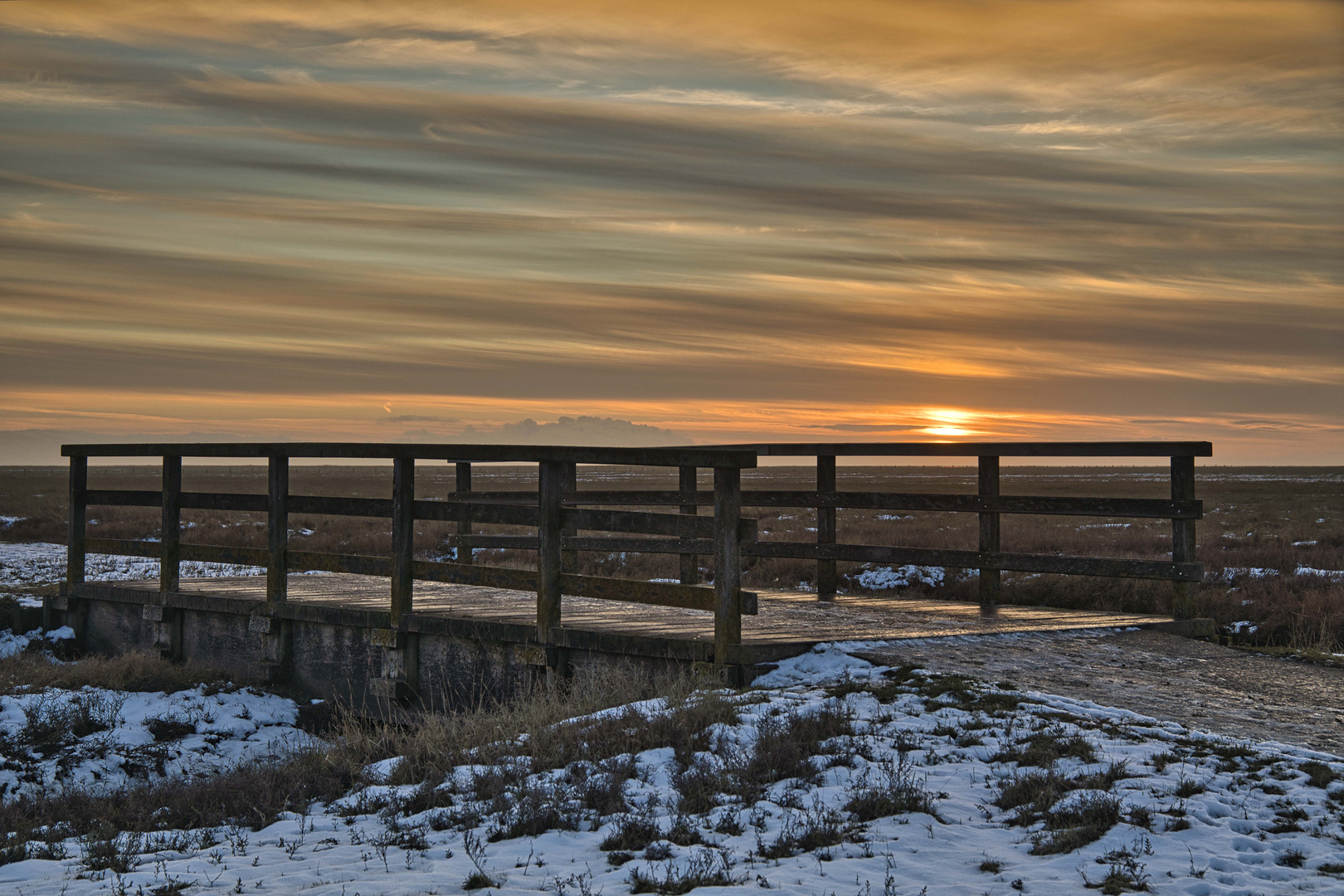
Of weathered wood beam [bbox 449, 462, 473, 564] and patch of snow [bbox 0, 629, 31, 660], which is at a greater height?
weathered wood beam [bbox 449, 462, 473, 564]

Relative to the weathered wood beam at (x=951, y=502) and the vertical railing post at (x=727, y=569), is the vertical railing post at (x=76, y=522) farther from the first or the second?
the vertical railing post at (x=727, y=569)

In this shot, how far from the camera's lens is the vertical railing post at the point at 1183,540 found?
10906 millimetres

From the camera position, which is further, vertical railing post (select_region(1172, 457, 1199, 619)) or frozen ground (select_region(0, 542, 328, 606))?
frozen ground (select_region(0, 542, 328, 606))

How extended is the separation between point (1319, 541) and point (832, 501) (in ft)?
57.2

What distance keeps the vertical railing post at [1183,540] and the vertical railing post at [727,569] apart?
496 centimetres

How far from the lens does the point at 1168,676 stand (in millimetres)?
8805

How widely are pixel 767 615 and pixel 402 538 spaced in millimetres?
3676


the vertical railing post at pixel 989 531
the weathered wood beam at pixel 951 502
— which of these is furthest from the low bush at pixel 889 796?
the vertical railing post at pixel 989 531

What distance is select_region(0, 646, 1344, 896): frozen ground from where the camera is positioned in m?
4.93

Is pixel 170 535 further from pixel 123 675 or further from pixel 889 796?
pixel 889 796

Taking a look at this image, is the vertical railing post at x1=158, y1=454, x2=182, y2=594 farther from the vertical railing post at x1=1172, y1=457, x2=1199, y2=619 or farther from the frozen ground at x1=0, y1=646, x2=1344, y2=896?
the vertical railing post at x1=1172, y1=457, x2=1199, y2=619

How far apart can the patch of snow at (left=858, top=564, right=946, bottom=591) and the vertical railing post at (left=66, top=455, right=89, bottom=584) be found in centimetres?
1175

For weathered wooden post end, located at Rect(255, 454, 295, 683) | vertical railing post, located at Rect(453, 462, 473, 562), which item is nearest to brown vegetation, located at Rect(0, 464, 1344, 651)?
vertical railing post, located at Rect(453, 462, 473, 562)

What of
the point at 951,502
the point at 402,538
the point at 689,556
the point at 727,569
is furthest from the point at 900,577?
the point at 727,569
